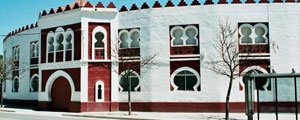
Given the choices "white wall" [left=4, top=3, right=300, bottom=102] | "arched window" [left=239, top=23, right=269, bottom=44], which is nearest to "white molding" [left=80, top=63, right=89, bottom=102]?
"white wall" [left=4, top=3, right=300, bottom=102]

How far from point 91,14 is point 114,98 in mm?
6273

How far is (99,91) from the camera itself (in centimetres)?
2797

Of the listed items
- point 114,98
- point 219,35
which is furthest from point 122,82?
point 219,35

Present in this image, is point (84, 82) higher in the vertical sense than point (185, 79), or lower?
lower

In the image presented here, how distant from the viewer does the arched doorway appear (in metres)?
29.3

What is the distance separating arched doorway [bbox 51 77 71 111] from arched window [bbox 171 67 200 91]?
7948 mm

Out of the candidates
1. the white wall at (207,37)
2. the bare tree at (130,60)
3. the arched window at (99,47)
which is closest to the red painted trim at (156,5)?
the white wall at (207,37)

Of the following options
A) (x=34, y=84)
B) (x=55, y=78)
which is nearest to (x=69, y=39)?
(x=55, y=78)

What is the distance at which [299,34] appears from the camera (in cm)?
2653

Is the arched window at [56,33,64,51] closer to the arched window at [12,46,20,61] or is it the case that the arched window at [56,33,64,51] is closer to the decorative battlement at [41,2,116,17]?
the decorative battlement at [41,2,116,17]

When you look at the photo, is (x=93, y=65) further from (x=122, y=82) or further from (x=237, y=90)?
(x=237, y=90)

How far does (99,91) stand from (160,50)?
5229 mm

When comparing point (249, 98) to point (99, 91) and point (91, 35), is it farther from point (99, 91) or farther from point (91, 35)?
point (91, 35)

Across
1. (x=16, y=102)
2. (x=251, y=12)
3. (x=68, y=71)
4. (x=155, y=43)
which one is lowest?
(x=16, y=102)
